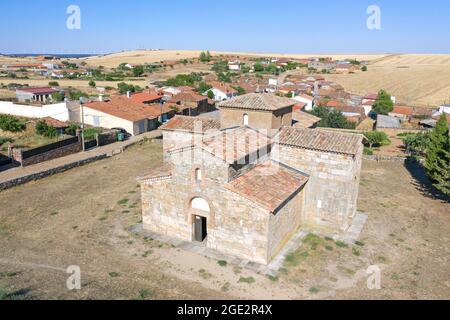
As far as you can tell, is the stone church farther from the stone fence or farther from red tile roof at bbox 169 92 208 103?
red tile roof at bbox 169 92 208 103

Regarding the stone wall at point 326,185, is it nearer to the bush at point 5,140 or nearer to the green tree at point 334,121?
the green tree at point 334,121

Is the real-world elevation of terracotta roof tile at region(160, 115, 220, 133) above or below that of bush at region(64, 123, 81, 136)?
above

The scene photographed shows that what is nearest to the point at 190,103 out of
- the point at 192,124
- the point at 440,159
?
the point at 192,124

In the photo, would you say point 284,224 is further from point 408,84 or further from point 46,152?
point 408,84

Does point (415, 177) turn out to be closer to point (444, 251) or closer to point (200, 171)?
point (444, 251)

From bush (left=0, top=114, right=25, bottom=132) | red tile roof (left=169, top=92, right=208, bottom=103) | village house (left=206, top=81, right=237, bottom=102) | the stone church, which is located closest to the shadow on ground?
the stone church

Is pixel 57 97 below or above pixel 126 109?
above
